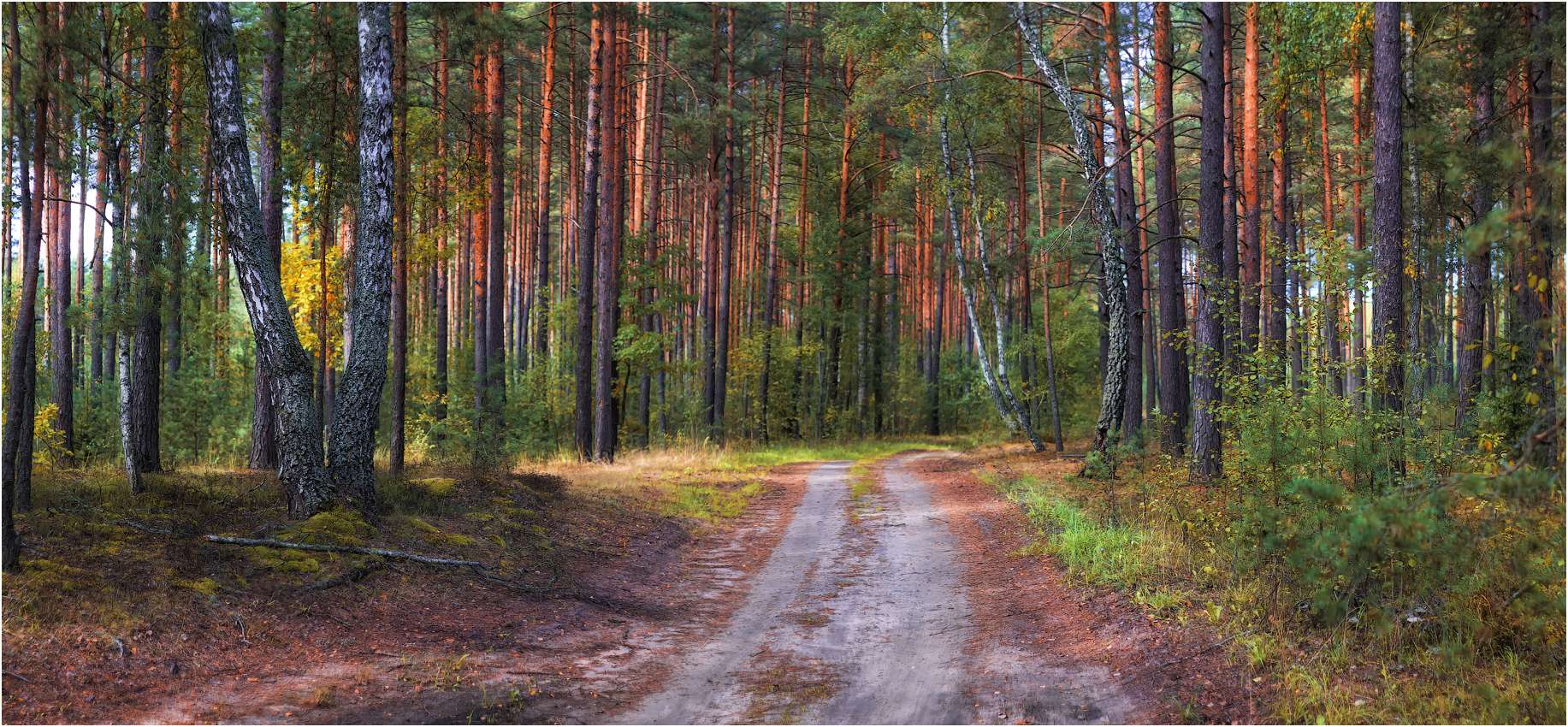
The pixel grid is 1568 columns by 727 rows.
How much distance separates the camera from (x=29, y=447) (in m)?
7.31

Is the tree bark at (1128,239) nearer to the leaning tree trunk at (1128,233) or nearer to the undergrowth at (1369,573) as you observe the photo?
the leaning tree trunk at (1128,233)

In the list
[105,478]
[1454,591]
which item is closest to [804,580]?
[1454,591]

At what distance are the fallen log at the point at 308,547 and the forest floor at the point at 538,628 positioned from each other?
0.10 metres

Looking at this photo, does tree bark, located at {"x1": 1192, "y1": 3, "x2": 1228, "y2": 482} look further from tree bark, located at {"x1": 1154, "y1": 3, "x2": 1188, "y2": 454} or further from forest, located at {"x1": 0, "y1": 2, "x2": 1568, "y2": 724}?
tree bark, located at {"x1": 1154, "y1": 3, "x2": 1188, "y2": 454}

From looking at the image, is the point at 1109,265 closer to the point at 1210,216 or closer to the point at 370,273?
the point at 1210,216

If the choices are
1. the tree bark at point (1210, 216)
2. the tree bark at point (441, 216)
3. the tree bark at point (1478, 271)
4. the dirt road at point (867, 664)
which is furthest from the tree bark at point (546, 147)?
the tree bark at point (1478, 271)

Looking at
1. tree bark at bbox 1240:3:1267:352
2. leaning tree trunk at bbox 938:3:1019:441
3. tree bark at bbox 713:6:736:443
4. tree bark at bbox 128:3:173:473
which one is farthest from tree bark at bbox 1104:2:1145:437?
tree bark at bbox 128:3:173:473

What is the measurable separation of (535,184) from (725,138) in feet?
36.7

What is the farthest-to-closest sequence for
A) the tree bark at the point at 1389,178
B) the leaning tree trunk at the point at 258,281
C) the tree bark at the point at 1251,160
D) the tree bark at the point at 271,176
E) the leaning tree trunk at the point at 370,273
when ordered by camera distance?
the tree bark at the point at 1251,160 < the tree bark at the point at 271,176 < the tree bark at the point at 1389,178 < the leaning tree trunk at the point at 370,273 < the leaning tree trunk at the point at 258,281

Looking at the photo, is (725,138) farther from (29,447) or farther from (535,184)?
(29,447)

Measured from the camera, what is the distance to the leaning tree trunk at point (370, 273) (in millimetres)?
8742

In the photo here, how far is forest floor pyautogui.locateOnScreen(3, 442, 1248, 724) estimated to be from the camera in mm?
4820

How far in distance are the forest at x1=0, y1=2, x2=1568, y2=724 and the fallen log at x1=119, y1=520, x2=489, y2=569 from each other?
0.03 metres

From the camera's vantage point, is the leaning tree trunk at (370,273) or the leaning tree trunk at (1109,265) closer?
the leaning tree trunk at (370,273)
